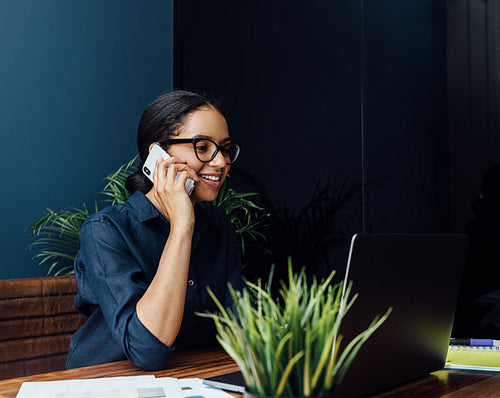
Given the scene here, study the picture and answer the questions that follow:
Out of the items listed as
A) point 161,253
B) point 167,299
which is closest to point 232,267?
point 161,253

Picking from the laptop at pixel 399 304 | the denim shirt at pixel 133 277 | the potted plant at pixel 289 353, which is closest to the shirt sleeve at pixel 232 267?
the denim shirt at pixel 133 277

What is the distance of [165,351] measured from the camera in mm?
1196

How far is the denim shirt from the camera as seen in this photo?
126 centimetres

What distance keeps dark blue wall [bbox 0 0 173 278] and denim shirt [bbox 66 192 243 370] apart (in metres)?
1.23

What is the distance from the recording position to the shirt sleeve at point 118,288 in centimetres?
119

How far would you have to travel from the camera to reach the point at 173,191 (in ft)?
4.99

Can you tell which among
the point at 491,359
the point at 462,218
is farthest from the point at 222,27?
the point at 491,359

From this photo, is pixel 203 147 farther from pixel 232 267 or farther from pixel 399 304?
pixel 399 304

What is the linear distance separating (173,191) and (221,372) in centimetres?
56

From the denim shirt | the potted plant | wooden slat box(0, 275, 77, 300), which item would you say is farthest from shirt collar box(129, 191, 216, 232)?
the potted plant

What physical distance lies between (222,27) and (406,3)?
1.22 metres

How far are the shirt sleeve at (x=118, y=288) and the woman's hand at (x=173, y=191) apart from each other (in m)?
0.16

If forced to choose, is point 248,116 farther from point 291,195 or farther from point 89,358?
point 89,358

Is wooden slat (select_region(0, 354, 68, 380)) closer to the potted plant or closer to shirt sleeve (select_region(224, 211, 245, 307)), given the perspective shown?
shirt sleeve (select_region(224, 211, 245, 307))
